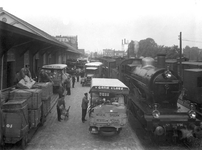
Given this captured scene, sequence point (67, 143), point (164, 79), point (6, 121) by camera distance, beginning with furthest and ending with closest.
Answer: point (164, 79), point (67, 143), point (6, 121)

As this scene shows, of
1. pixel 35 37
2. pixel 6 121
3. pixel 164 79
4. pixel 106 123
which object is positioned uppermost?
pixel 35 37

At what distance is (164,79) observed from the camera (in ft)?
24.7

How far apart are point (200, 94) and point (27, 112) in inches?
277

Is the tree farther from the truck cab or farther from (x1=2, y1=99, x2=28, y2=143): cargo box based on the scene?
(x1=2, y1=99, x2=28, y2=143): cargo box

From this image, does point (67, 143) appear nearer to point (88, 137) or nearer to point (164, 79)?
point (88, 137)

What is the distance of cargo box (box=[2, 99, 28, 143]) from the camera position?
5.86m

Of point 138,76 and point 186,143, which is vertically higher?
point 138,76

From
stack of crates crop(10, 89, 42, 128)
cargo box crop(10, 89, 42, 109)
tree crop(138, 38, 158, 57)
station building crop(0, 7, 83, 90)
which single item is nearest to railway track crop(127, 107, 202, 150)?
stack of crates crop(10, 89, 42, 128)

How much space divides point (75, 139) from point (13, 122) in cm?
241

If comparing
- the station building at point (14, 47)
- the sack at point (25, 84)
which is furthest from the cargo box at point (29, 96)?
the station building at point (14, 47)

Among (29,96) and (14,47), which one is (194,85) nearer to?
(29,96)

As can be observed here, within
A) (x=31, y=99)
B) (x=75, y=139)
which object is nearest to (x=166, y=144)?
(x=75, y=139)

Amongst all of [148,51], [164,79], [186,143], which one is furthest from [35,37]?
[148,51]

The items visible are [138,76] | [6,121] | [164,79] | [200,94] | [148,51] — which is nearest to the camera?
[6,121]
